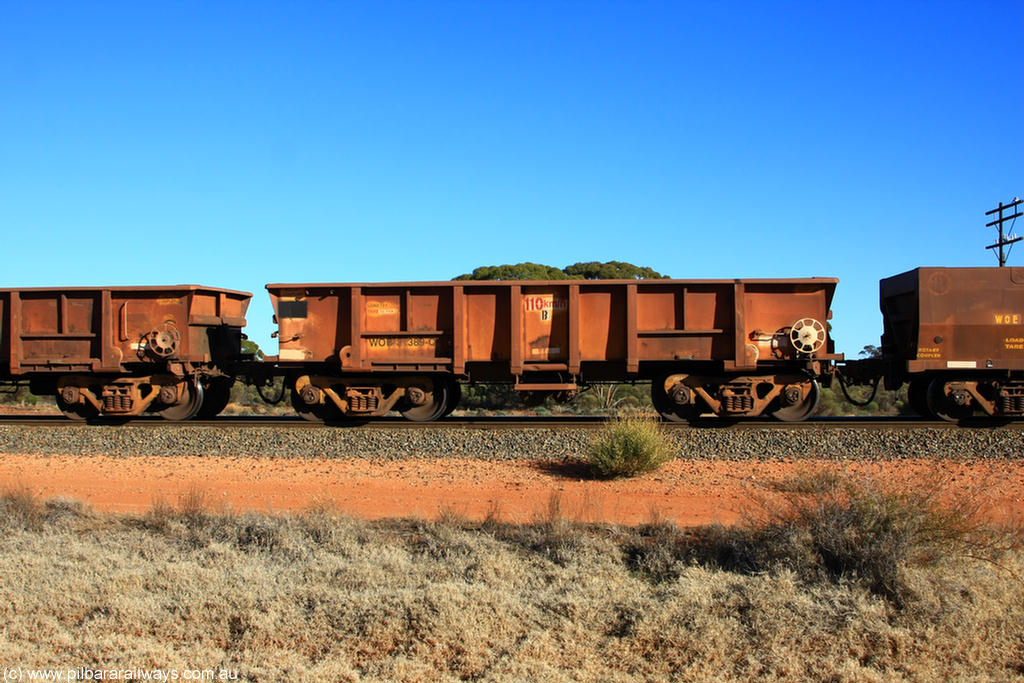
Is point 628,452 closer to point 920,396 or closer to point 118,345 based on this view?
point 920,396

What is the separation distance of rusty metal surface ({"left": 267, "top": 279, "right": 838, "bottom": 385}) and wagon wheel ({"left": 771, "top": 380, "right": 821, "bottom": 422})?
85cm

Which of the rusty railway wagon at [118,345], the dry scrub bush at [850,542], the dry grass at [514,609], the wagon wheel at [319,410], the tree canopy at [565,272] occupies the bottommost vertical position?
the dry grass at [514,609]

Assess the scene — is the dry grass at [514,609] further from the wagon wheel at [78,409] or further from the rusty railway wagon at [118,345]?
the wagon wheel at [78,409]

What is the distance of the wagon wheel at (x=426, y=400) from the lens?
14688mm

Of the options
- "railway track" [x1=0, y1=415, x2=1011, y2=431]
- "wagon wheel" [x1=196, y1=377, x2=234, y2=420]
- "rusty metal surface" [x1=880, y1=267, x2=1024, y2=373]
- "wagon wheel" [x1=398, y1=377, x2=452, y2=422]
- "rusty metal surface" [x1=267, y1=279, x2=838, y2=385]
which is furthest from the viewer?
"wagon wheel" [x1=196, y1=377, x2=234, y2=420]

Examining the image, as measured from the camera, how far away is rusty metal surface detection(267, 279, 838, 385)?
13961 mm

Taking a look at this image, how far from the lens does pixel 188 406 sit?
1603 centimetres

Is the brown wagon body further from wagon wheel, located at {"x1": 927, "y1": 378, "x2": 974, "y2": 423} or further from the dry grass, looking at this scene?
the dry grass

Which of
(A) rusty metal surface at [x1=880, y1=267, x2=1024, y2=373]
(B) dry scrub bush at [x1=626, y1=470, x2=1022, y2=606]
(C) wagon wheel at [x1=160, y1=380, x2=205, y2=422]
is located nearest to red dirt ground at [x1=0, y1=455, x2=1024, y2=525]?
(B) dry scrub bush at [x1=626, y1=470, x2=1022, y2=606]

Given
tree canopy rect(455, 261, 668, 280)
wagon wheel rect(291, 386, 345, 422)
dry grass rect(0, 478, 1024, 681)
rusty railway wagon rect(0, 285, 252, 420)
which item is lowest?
dry grass rect(0, 478, 1024, 681)

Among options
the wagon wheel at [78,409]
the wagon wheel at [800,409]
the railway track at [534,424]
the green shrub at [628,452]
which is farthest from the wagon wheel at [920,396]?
the wagon wheel at [78,409]

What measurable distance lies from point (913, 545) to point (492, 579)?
10.9 feet

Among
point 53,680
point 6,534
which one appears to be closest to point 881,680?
point 53,680

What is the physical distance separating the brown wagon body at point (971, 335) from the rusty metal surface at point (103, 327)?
44.4 feet
